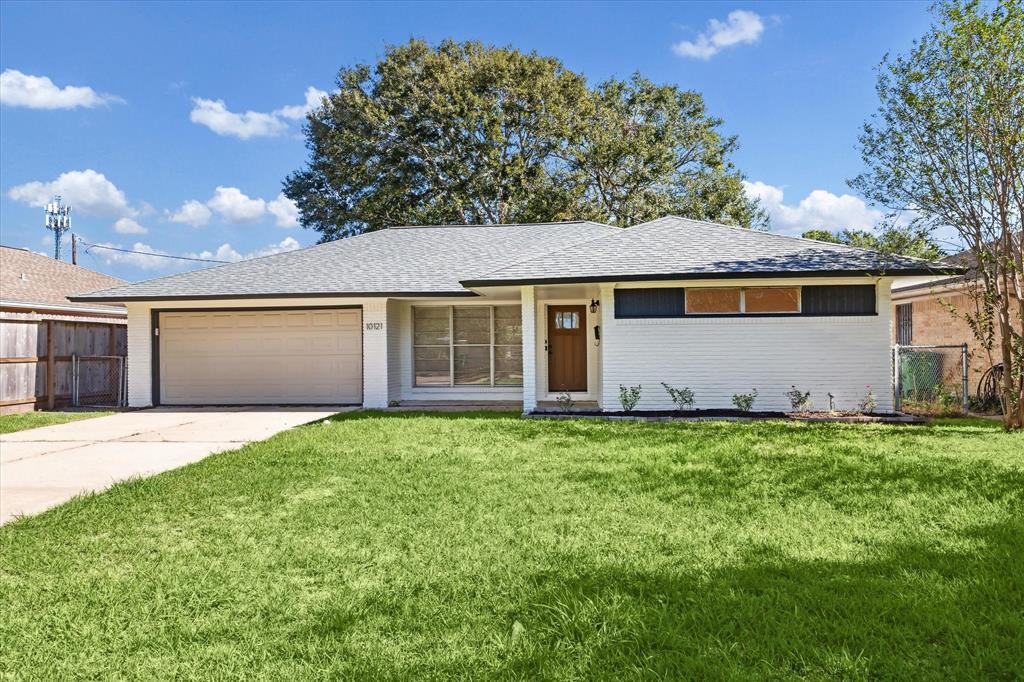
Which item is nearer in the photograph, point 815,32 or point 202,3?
point 815,32

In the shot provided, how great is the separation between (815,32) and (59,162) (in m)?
34.3

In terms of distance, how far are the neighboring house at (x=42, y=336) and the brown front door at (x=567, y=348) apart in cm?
1113

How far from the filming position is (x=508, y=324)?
15430mm

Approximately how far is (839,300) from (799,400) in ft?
6.29

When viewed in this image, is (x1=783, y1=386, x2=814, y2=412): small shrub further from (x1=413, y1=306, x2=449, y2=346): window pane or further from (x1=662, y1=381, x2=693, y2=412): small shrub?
(x1=413, y1=306, x2=449, y2=346): window pane

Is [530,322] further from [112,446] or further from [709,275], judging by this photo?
[112,446]

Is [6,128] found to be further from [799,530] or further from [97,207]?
[799,530]

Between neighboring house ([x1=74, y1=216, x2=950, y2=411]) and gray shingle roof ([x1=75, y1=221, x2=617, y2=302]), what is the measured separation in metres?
0.08

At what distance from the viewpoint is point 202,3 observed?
18.8m

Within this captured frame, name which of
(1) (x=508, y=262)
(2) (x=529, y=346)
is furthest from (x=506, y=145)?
(2) (x=529, y=346)

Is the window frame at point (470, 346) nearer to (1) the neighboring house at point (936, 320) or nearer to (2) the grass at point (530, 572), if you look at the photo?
(2) the grass at point (530, 572)

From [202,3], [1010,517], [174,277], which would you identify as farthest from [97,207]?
[1010,517]

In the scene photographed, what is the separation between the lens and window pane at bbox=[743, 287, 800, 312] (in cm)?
1206

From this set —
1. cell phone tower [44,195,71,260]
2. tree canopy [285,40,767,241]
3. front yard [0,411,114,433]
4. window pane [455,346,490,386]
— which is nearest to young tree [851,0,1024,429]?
window pane [455,346,490,386]
